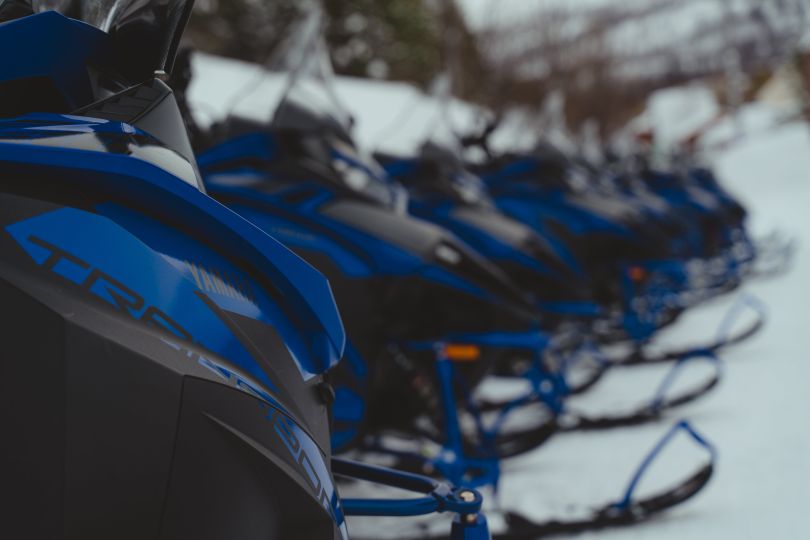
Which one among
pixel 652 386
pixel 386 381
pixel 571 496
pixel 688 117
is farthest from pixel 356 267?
pixel 688 117

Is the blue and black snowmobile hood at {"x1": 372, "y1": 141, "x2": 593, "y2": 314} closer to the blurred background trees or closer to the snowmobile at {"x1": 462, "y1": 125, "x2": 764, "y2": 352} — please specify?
the snowmobile at {"x1": 462, "y1": 125, "x2": 764, "y2": 352}

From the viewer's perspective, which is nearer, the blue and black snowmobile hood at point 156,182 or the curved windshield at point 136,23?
the blue and black snowmobile hood at point 156,182

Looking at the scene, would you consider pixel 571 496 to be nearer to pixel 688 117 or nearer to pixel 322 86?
pixel 322 86

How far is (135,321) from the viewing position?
33.3 inches

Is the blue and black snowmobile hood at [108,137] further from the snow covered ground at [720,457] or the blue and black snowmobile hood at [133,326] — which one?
the snow covered ground at [720,457]

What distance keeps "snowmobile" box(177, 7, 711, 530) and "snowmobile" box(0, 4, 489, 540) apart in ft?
3.05

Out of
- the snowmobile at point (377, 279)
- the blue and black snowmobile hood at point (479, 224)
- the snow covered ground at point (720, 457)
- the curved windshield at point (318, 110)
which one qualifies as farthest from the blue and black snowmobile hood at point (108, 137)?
the blue and black snowmobile hood at point (479, 224)

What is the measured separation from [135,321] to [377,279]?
1266 millimetres

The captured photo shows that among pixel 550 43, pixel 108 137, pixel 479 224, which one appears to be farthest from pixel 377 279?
pixel 550 43

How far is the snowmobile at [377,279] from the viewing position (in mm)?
2041

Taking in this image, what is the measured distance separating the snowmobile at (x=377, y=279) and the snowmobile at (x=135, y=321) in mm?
929

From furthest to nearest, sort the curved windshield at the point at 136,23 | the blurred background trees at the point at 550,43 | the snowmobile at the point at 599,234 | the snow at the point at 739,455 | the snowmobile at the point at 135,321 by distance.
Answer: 1. the blurred background trees at the point at 550,43
2. the snowmobile at the point at 599,234
3. the snow at the point at 739,455
4. the curved windshield at the point at 136,23
5. the snowmobile at the point at 135,321

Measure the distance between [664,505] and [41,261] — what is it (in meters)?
1.74

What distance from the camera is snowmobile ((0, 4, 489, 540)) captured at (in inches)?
31.3
